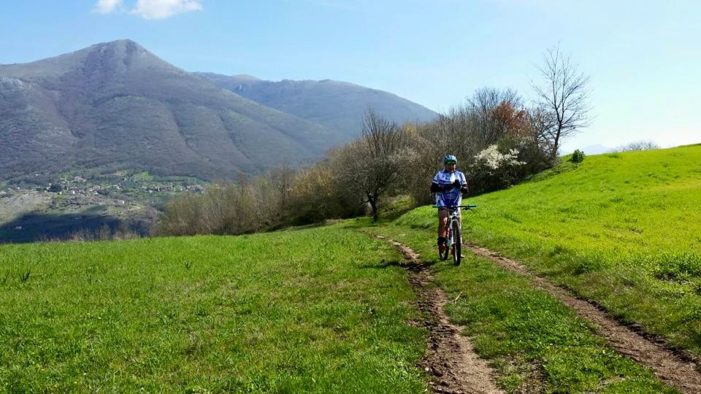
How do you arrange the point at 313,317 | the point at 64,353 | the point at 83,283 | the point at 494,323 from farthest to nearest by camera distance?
the point at 83,283 → the point at 313,317 → the point at 494,323 → the point at 64,353

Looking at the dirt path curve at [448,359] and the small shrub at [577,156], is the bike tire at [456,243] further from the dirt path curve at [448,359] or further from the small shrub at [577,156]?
the small shrub at [577,156]

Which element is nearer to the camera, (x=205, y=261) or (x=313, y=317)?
(x=313, y=317)

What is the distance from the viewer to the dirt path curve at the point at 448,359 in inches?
327

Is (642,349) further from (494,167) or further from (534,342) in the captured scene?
(494,167)

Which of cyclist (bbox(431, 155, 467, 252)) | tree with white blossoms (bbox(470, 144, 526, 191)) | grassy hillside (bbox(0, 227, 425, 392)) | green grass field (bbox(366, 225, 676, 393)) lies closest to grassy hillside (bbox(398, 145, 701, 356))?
green grass field (bbox(366, 225, 676, 393))

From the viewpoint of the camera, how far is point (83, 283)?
17672mm

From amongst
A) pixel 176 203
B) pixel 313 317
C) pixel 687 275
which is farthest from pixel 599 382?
pixel 176 203

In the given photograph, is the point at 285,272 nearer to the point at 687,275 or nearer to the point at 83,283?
the point at 83,283

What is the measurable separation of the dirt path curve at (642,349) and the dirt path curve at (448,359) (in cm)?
284

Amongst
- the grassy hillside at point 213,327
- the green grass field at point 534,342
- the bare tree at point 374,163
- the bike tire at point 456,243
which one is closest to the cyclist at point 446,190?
the bike tire at point 456,243

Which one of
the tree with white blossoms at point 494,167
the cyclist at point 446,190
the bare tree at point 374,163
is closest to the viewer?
the cyclist at point 446,190

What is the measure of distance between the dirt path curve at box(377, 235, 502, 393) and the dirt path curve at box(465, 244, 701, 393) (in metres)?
2.84

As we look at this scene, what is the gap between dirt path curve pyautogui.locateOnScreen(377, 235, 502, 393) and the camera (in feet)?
27.2

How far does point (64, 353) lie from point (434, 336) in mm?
7496
